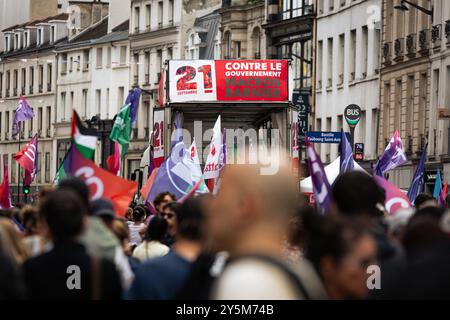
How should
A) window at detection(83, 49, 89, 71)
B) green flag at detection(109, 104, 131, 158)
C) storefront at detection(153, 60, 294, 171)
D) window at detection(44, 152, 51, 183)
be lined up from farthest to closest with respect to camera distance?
window at detection(44, 152, 51, 183) → window at detection(83, 49, 89, 71) → storefront at detection(153, 60, 294, 171) → green flag at detection(109, 104, 131, 158)

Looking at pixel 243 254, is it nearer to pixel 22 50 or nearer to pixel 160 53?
pixel 160 53

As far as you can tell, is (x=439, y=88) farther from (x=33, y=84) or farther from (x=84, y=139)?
(x=33, y=84)

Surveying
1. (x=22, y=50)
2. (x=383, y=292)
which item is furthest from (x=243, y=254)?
(x=22, y=50)

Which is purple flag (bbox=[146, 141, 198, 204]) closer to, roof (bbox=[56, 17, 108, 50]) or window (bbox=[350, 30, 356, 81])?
window (bbox=[350, 30, 356, 81])

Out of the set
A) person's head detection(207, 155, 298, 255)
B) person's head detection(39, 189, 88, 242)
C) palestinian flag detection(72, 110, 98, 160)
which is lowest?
person's head detection(39, 189, 88, 242)

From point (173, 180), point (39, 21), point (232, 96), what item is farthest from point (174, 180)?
point (39, 21)

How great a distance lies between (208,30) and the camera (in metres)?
90.8

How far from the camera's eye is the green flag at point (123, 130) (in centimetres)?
2897

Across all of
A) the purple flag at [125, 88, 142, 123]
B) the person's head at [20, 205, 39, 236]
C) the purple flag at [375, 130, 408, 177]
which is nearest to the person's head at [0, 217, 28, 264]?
the person's head at [20, 205, 39, 236]

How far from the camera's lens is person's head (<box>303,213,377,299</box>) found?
26.1 ft

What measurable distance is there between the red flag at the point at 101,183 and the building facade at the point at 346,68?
42130mm

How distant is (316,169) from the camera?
15883 millimetres

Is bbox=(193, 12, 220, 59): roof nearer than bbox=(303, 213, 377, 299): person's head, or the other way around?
bbox=(303, 213, 377, 299): person's head

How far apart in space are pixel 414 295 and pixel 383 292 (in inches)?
18.0
